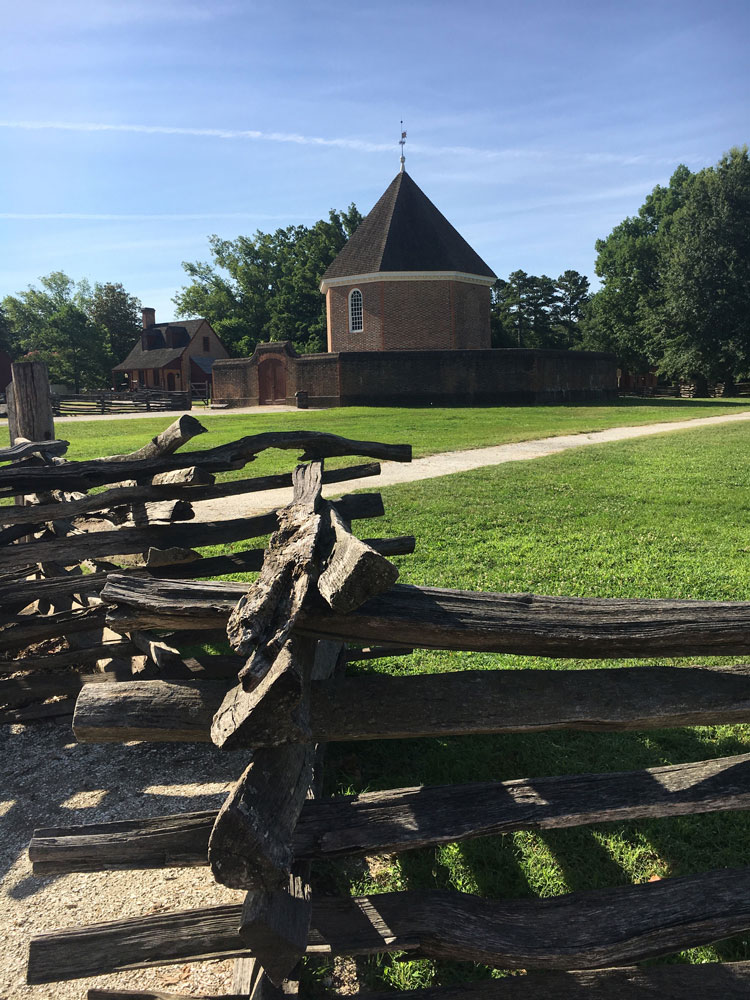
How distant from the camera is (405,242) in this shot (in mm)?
37719

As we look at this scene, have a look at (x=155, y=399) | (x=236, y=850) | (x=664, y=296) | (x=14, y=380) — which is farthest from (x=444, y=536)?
(x=664, y=296)

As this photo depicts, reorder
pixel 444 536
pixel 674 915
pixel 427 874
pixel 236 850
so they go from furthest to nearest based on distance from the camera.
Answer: pixel 444 536, pixel 427 874, pixel 674 915, pixel 236 850

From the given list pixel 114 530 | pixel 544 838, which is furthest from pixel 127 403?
pixel 544 838

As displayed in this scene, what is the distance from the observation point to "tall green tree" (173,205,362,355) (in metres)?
59.8

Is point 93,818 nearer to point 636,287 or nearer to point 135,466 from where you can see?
point 135,466

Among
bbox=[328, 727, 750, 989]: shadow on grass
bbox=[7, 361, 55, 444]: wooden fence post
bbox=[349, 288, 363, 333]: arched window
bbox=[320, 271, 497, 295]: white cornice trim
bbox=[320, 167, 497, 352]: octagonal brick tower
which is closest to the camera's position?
bbox=[328, 727, 750, 989]: shadow on grass

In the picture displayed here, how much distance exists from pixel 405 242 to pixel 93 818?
37.4 meters

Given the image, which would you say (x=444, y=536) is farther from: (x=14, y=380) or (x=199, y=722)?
(x=199, y=722)

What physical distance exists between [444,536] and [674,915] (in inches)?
238

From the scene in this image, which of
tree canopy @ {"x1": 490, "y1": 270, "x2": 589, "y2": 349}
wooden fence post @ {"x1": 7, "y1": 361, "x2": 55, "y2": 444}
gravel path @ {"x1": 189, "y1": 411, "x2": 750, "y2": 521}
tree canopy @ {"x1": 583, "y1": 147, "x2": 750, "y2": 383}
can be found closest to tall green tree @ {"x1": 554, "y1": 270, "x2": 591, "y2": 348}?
tree canopy @ {"x1": 490, "y1": 270, "x2": 589, "y2": 349}

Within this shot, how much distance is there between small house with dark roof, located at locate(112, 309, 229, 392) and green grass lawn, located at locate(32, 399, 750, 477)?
124 ft

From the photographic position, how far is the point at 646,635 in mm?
2467

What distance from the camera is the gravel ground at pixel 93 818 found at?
2635 millimetres

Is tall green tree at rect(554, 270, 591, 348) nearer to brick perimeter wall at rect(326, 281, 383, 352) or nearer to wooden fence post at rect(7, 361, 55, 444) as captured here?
brick perimeter wall at rect(326, 281, 383, 352)
